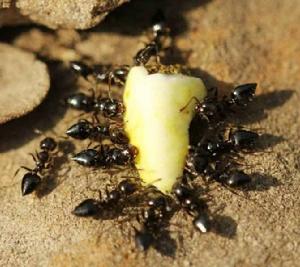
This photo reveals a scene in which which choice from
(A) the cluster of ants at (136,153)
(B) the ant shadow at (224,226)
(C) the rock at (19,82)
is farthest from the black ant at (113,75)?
(B) the ant shadow at (224,226)

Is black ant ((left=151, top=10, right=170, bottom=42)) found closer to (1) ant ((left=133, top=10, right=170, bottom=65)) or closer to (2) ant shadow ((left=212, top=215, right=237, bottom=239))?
(1) ant ((left=133, top=10, right=170, bottom=65))

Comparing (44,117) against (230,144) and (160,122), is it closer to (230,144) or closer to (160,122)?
(160,122)

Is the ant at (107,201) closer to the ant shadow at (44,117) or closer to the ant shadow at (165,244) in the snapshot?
the ant shadow at (165,244)

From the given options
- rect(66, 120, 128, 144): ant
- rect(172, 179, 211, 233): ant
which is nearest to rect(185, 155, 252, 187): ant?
rect(172, 179, 211, 233): ant

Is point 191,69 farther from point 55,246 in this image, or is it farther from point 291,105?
point 55,246

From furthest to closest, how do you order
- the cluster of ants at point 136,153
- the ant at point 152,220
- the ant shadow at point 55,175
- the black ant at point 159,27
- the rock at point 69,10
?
the black ant at point 159,27 → the rock at point 69,10 → the ant shadow at point 55,175 → the cluster of ants at point 136,153 → the ant at point 152,220

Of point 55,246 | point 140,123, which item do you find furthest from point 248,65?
point 55,246

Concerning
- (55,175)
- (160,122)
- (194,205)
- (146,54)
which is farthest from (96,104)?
(194,205)
